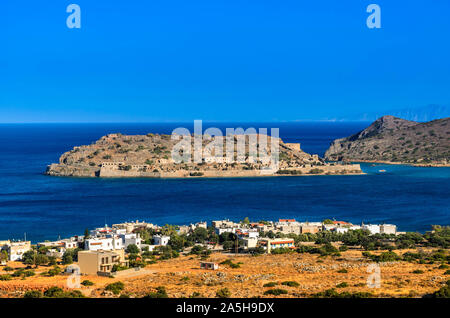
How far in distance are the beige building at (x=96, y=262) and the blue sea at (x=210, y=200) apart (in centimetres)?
1464

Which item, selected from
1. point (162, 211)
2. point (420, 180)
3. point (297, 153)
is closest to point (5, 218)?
point (162, 211)

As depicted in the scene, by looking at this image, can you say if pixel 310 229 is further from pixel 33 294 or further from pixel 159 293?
pixel 33 294

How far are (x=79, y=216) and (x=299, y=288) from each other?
1329 inches

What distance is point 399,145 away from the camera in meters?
144

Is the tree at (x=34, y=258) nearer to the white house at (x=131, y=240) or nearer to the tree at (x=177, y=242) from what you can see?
the white house at (x=131, y=240)

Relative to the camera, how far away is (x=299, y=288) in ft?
93.1

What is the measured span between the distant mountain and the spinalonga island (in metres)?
23.7

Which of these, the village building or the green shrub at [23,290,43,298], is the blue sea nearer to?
the village building

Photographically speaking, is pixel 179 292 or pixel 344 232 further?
pixel 344 232

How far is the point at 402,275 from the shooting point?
31.0m

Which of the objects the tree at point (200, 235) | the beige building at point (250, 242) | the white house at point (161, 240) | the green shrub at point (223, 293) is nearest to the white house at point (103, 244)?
the white house at point (161, 240)

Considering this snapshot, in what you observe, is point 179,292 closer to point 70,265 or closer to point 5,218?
point 70,265
